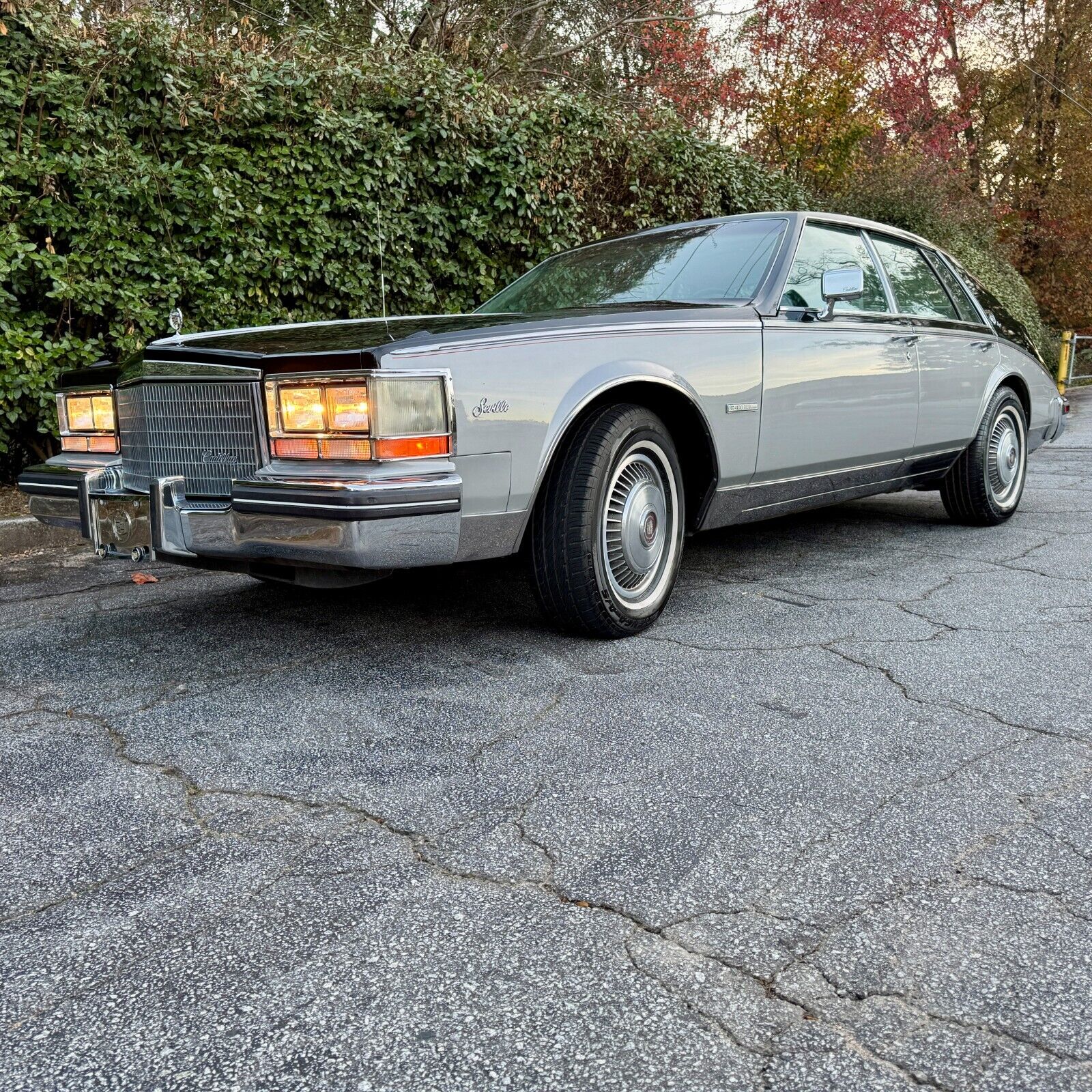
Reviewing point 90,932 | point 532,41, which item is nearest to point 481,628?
point 90,932

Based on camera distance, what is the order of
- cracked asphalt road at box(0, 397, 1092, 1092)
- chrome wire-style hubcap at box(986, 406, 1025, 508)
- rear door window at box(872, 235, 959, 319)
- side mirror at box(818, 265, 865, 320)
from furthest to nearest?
chrome wire-style hubcap at box(986, 406, 1025, 508) < rear door window at box(872, 235, 959, 319) < side mirror at box(818, 265, 865, 320) < cracked asphalt road at box(0, 397, 1092, 1092)

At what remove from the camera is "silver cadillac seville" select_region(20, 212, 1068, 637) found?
290 centimetres

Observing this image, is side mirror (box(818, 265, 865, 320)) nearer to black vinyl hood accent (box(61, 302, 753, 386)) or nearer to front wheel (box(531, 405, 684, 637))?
black vinyl hood accent (box(61, 302, 753, 386))

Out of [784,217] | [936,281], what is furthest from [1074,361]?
[784,217]

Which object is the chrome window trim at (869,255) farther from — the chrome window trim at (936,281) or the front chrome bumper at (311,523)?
the front chrome bumper at (311,523)

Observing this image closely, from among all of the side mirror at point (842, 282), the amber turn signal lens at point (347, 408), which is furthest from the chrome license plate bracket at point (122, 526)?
the side mirror at point (842, 282)

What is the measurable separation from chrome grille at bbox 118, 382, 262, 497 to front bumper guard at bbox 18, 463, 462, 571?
9 centimetres

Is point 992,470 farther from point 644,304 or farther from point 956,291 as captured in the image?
point 644,304

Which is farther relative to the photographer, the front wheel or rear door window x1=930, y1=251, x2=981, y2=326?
rear door window x1=930, y1=251, x2=981, y2=326

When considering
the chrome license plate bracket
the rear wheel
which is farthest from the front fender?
the rear wheel

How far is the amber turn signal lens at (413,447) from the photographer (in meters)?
2.85

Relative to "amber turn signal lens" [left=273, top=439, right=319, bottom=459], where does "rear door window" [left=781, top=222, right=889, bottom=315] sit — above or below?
above

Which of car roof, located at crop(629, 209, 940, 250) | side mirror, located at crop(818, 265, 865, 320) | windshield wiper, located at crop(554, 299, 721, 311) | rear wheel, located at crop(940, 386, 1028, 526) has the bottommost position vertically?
rear wheel, located at crop(940, 386, 1028, 526)

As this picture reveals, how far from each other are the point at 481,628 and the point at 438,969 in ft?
6.69
